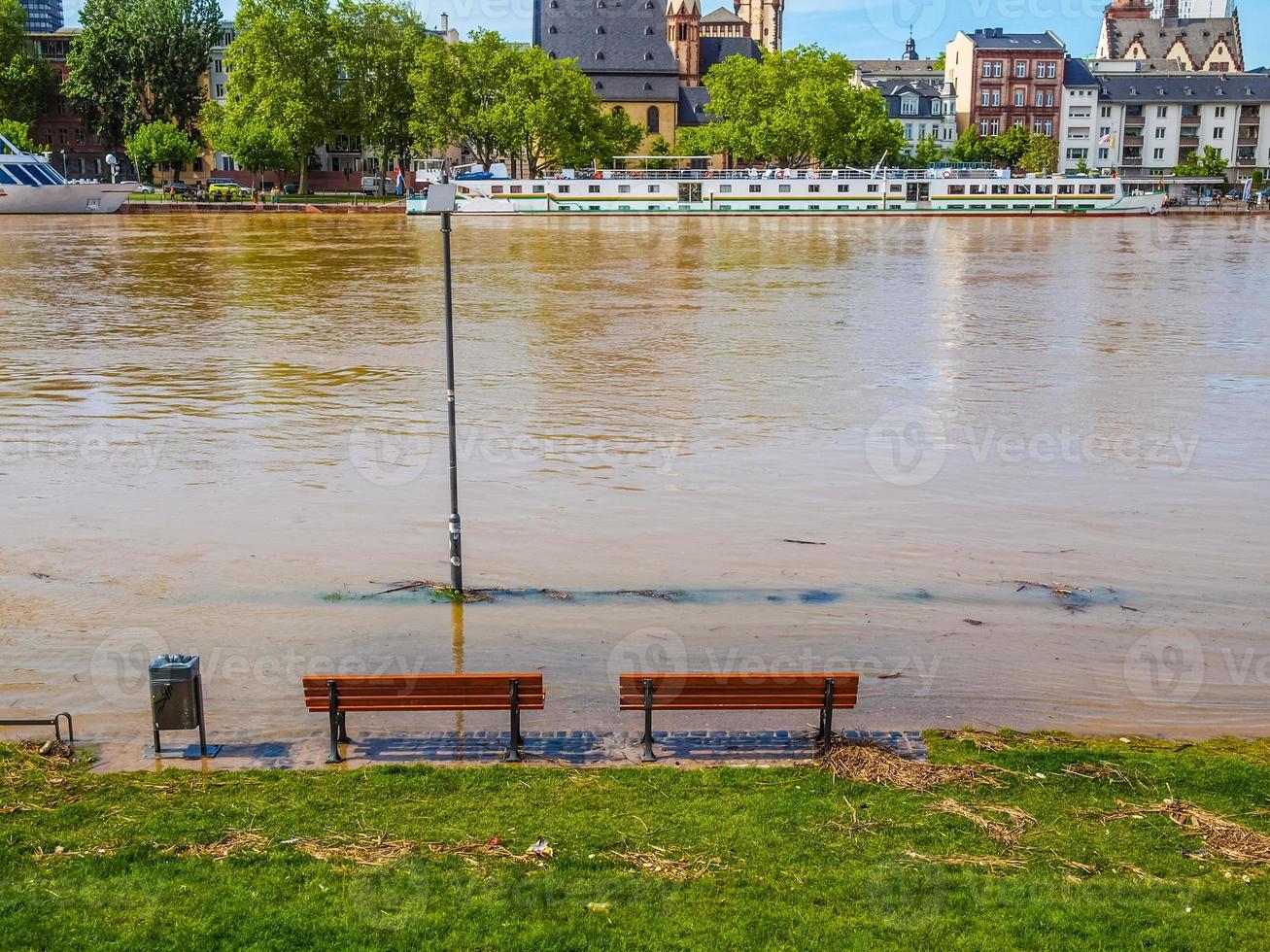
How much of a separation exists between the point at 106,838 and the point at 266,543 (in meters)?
7.37

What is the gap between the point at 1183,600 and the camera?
12.8 metres

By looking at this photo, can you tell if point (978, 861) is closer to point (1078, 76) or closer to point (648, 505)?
point (648, 505)

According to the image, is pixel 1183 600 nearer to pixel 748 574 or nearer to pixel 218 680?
pixel 748 574

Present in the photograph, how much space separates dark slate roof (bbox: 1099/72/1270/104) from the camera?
120 m

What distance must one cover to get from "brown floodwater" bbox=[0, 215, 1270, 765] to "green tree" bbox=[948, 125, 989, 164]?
80.0 meters

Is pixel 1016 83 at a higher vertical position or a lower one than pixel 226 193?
higher

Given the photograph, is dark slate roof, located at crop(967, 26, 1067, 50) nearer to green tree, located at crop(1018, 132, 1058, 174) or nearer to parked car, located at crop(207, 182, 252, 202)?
green tree, located at crop(1018, 132, 1058, 174)

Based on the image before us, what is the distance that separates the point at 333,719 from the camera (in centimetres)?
882

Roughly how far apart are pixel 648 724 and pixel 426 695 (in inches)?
59.8
